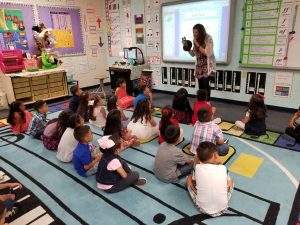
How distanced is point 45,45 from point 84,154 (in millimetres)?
3783

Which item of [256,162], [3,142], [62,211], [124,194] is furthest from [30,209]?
[256,162]

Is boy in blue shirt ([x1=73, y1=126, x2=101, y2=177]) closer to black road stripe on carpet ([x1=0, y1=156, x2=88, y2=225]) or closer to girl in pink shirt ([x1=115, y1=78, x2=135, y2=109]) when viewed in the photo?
black road stripe on carpet ([x1=0, y1=156, x2=88, y2=225])

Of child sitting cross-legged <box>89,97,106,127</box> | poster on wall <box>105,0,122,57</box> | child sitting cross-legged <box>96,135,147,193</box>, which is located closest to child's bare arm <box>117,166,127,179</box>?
child sitting cross-legged <box>96,135,147,193</box>

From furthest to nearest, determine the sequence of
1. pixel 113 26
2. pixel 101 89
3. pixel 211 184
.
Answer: pixel 113 26
pixel 101 89
pixel 211 184

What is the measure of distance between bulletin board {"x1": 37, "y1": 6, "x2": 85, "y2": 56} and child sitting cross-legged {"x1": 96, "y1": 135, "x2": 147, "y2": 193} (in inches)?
167

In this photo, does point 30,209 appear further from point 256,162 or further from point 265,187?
point 256,162

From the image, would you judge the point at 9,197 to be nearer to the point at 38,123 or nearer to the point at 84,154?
the point at 84,154

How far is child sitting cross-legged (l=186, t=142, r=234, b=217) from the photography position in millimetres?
1700

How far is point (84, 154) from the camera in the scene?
2223 mm

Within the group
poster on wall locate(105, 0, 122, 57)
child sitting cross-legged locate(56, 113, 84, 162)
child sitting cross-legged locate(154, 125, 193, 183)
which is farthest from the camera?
poster on wall locate(105, 0, 122, 57)

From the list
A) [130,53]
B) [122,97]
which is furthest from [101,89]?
[122,97]

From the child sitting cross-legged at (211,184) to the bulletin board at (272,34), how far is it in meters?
2.77

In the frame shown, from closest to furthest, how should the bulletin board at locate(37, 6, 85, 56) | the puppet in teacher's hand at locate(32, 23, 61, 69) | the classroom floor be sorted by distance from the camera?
the classroom floor < the puppet in teacher's hand at locate(32, 23, 61, 69) < the bulletin board at locate(37, 6, 85, 56)

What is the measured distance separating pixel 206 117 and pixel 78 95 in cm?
222
